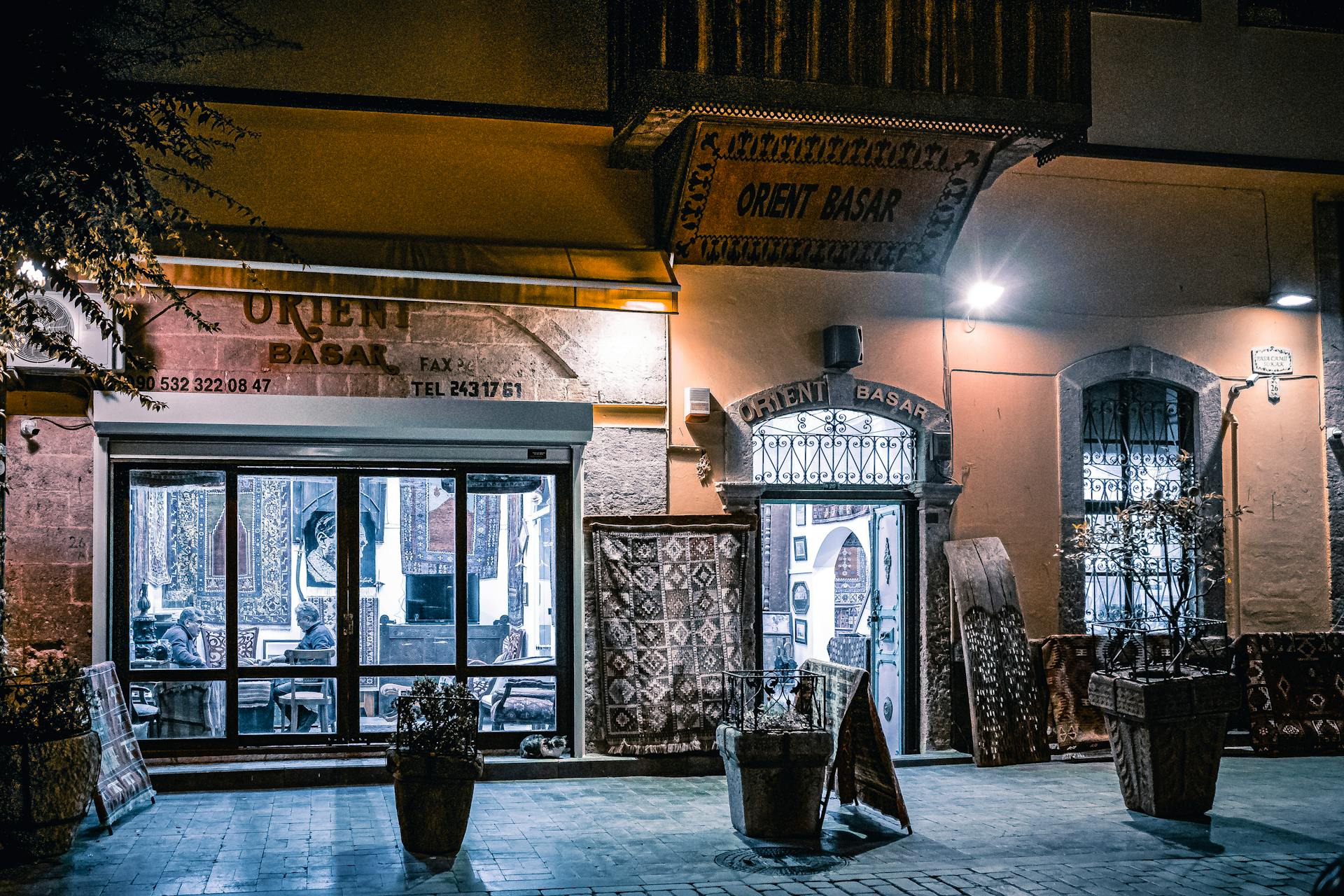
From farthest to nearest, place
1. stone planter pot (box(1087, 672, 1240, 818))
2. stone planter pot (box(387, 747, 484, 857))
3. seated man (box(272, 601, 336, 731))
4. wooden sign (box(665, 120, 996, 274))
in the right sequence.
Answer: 1. wooden sign (box(665, 120, 996, 274))
2. seated man (box(272, 601, 336, 731))
3. stone planter pot (box(1087, 672, 1240, 818))
4. stone planter pot (box(387, 747, 484, 857))

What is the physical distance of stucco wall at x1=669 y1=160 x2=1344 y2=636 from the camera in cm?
1091

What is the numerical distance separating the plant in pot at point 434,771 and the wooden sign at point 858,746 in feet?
7.73

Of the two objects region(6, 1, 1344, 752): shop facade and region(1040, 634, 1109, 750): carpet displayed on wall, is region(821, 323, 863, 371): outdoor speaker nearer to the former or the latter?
region(6, 1, 1344, 752): shop facade

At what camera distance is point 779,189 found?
10680mm

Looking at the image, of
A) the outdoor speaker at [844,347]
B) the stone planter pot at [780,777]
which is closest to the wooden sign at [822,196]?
the outdoor speaker at [844,347]

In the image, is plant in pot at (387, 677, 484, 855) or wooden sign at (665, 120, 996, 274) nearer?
plant in pot at (387, 677, 484, 855)

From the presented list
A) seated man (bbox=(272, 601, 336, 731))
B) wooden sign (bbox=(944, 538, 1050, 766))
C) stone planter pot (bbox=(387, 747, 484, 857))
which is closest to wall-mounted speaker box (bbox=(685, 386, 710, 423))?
wooden sign (bbox=(944, 538, 1050, 766))

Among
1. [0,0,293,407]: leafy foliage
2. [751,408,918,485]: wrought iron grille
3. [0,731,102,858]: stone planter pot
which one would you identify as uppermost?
[0,0,293,407]: leafy foliage

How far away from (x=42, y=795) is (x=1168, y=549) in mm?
9208

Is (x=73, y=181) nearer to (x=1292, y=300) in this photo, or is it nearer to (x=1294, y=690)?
(x=1292, y=300)

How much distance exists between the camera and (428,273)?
383 inches

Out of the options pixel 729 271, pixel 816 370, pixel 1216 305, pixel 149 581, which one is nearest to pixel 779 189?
pixel 729 271

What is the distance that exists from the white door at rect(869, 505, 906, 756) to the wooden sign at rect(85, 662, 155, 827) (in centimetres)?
623

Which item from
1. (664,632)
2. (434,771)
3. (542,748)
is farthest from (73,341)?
(664,632)
